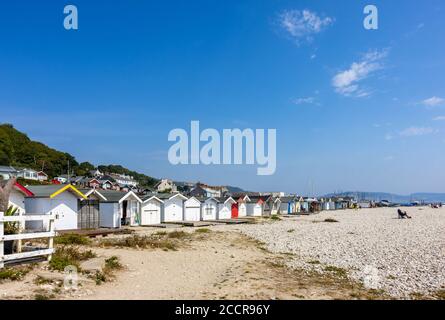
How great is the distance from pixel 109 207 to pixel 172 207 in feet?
40.8

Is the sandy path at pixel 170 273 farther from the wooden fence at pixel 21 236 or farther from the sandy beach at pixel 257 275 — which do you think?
the wooden fence at pixel 21 236

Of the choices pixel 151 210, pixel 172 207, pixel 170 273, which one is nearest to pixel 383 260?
pixel 170 273

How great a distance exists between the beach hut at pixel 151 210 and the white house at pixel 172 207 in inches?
46.2

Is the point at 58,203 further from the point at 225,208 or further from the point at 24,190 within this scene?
the point at 225,208

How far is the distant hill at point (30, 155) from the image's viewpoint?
10975cm

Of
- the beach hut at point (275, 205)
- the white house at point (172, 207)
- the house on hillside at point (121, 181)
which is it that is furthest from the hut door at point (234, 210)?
the house on hillside at point (121, 181)

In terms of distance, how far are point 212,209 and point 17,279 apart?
45594 mm

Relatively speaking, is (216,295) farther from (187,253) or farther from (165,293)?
(187,253)

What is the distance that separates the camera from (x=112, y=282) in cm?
1080

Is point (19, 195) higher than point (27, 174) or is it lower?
lower

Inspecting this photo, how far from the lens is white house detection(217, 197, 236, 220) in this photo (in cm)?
5675

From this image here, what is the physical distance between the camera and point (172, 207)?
45.3 metres

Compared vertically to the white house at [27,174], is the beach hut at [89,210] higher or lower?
lower
